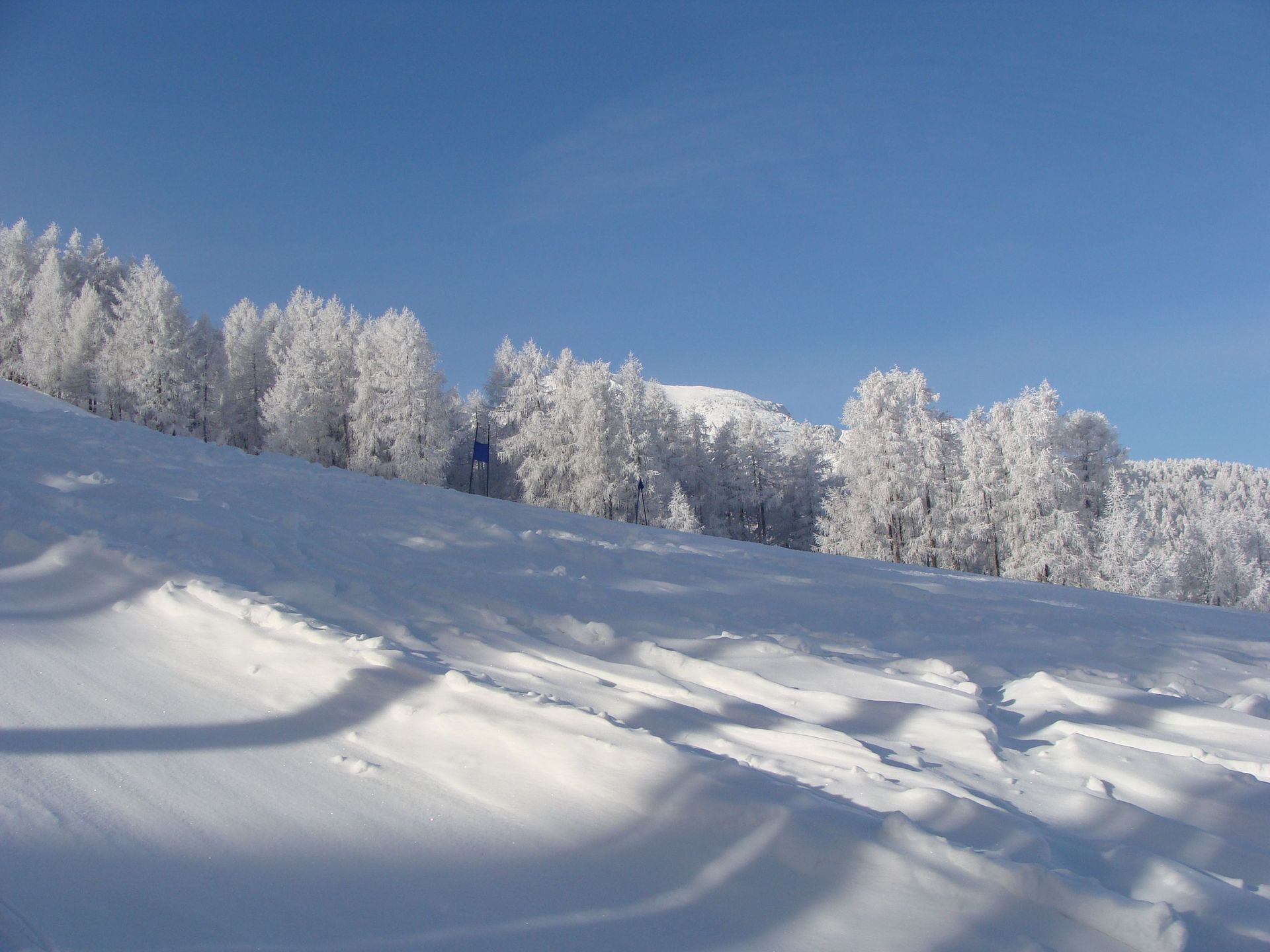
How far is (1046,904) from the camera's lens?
8.09 feet

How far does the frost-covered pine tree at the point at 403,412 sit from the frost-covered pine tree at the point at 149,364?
7.04 meters

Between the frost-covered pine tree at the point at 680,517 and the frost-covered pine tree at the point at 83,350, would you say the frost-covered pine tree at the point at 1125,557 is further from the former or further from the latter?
the frost-covered pine tree at the point at 83,350

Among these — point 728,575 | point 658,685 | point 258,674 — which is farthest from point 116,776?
point 728,575

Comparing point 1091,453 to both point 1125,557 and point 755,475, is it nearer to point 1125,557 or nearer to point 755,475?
point 1125,557

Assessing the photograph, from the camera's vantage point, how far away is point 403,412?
100 feet

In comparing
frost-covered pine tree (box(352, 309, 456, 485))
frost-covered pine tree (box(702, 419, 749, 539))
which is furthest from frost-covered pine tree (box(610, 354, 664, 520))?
frost-covered pine tree (box(352, 309, 456, 485))

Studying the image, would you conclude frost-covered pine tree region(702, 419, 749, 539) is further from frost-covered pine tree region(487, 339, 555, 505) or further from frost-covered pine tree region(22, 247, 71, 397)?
frost-covered pine tree region(22, 247, 71, 397)

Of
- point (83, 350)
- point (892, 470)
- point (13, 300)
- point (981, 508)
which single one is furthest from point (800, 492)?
point (13, 300)

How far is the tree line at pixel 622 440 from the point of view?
28781mm

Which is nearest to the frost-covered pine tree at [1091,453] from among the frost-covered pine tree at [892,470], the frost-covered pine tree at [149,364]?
the frost-covered pine tree at [892,470]

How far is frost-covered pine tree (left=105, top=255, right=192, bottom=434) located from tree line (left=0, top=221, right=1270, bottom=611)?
0.28ft

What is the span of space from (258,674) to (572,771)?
179cm

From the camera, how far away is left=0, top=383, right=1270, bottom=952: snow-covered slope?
235cm

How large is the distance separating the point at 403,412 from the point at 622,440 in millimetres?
9390
